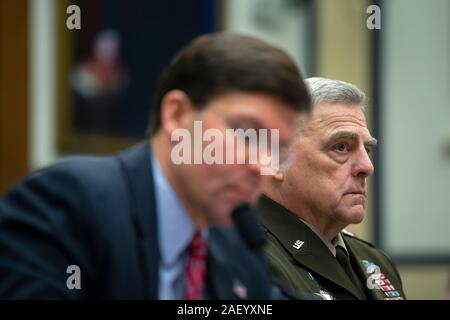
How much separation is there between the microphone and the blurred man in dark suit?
0.7 inches

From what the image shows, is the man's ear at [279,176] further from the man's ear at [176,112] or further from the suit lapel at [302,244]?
the man's ear at [176,112]

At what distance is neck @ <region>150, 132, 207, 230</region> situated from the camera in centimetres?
193

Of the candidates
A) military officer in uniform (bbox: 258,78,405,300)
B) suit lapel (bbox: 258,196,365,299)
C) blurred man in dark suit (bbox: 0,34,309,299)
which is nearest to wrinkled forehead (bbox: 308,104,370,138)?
military officer in uniform (bbox: 258,78,405,300)

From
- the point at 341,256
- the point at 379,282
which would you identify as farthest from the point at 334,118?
the point at 379,282

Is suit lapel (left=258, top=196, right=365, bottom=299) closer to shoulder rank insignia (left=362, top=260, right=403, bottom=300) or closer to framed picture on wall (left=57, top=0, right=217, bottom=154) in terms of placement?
shoulder rank insignia (left=362, top=260, right=403, bottom=300)

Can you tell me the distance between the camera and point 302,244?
269 cm

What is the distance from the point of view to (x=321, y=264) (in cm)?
267

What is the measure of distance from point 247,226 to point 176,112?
0.89ft

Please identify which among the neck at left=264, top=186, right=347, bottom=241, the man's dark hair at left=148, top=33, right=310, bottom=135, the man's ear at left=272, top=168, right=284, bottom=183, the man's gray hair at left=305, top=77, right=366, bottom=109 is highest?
the man's dark hair at left=148, top=33, right=310, bottom=135

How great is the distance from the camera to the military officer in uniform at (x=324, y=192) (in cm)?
267

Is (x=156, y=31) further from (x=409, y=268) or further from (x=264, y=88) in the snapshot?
(x=264, y=88)

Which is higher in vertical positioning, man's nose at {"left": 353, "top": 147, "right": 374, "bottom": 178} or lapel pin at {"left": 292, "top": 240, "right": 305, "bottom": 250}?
man's nose at {"left": 353, "top": 147, "right": 374, "bottom": 178}

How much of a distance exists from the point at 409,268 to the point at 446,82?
1.25 meters
